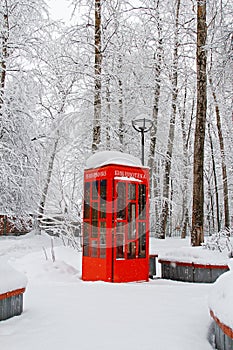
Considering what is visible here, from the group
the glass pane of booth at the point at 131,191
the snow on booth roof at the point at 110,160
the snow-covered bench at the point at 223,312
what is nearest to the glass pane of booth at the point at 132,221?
the glass pane of booth at the point at 131,191

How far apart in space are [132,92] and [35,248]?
6.63 meters

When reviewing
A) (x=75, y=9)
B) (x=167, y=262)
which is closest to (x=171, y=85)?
(x=75, y=9)

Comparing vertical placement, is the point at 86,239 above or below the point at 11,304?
above

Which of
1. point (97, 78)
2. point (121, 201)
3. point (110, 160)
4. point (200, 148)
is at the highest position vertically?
point (97, 78)

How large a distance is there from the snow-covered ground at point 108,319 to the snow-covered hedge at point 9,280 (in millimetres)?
304

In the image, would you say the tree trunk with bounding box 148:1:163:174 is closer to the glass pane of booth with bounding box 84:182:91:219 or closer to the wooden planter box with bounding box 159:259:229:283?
the wooden planter box with bounding box 159:259:229:283

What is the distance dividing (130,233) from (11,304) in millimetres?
3283

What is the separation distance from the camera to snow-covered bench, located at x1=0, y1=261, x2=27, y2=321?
3783 mm

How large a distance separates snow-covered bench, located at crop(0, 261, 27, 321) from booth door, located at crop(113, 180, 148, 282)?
9.09 ft

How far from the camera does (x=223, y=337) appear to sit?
2.87 m

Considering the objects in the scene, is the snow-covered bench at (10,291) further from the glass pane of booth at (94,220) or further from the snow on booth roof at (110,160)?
the snow on booth roof at (110,160)

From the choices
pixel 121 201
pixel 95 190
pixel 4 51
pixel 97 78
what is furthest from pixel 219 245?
pixel 4 51

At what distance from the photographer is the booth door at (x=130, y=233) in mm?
6785

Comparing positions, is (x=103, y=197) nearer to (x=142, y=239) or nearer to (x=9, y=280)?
(x=142, y=239)
